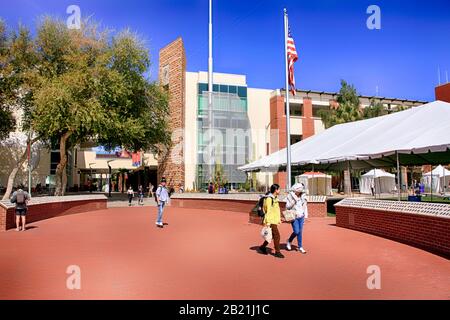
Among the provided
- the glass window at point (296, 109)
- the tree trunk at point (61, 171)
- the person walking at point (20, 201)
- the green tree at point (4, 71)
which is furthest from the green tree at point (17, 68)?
the glass window at point (296, 109)

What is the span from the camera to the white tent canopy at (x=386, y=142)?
14.3 meters

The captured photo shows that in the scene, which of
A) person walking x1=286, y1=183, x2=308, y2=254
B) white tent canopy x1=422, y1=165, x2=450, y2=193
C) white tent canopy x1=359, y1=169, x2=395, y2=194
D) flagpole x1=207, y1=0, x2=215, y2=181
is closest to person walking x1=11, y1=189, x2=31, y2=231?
person walking x1=286, y1=183, x2=308, y2=254

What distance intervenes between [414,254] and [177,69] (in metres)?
35.3

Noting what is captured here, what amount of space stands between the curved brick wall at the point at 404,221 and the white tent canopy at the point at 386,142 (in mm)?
3593

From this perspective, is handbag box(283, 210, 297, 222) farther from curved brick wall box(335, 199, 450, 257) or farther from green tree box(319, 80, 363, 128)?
green tree box(319, 80, 363, 128)

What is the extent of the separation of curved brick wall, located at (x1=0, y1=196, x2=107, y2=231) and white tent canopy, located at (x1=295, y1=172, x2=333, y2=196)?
20108 mm

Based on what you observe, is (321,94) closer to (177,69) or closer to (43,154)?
(177,69)

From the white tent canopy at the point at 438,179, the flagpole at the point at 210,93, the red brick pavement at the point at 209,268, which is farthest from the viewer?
the flagpole at the point at 210,93

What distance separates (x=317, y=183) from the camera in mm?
37625

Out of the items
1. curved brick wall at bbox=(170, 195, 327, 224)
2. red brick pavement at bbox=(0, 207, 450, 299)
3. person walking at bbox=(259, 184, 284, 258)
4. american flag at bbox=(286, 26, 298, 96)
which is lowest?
red brick pavement at bbox=(0, 207, 450, 299)

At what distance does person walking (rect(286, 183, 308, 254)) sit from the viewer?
28.9ft

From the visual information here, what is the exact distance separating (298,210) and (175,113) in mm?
32807

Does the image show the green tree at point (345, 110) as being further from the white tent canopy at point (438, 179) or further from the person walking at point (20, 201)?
the person walking at point (20, 201)
